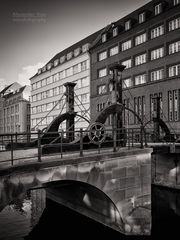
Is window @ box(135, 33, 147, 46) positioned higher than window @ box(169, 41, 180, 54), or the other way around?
window @ box(135, 33, 147, 46)

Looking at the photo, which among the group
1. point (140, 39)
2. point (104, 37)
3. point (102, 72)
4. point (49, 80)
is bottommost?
point (102, 72)

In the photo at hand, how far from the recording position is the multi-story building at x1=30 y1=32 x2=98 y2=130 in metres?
43.1

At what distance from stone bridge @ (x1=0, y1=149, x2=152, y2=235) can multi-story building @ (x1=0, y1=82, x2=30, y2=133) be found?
169 feet

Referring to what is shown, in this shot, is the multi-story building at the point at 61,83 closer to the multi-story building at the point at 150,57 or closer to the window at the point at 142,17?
the multi-story building at the point at 150,57

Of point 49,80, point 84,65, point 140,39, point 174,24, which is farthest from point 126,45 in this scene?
point 49,80

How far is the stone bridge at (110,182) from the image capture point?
26.6 ft

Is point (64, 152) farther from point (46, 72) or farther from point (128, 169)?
point (46, 72)

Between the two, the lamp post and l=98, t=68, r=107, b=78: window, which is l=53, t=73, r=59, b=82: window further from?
the lamp post

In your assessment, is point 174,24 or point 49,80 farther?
point 49,80

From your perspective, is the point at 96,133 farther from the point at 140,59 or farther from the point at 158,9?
the point at 158,9

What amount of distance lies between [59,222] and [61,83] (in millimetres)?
38585

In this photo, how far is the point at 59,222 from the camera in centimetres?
1238

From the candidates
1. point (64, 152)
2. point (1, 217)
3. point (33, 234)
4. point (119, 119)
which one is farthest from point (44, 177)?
point (1, 217)

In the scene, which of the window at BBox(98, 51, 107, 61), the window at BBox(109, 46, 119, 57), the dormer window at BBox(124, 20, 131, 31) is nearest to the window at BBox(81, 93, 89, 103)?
the window at BBox(98, 51, 107, 61)
